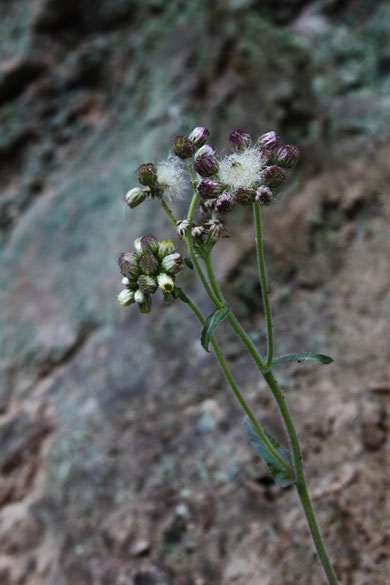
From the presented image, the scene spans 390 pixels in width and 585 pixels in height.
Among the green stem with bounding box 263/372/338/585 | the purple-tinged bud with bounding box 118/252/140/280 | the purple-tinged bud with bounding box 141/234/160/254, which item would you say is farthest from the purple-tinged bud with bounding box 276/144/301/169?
the green stem with bounding box 263/372/338/585

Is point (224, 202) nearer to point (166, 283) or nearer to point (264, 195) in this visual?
point (264, 195)

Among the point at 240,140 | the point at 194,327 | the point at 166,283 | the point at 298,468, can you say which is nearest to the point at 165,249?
the point at 166,283

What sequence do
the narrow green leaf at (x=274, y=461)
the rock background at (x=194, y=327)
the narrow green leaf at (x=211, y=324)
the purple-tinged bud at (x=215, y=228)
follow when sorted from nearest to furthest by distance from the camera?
the narrow green leaf at (x=211, y=324), the purple-tinged bud at (x=215, y=228), the narrow green leaf at (x=274, y=461), the rock background at (x=194, y=327)

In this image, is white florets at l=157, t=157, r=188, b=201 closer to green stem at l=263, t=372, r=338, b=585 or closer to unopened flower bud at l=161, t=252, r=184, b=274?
unopened flower bud at l=161, t=252, r=184, b=274

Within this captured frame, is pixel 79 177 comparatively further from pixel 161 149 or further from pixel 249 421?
pixel 249 421

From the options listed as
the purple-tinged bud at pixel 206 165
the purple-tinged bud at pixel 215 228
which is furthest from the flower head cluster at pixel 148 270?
the purple-tinged bud at pixel 206 165

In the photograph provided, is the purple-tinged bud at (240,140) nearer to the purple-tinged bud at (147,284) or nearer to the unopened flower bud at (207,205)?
the unopened flower bud at (207,205)
